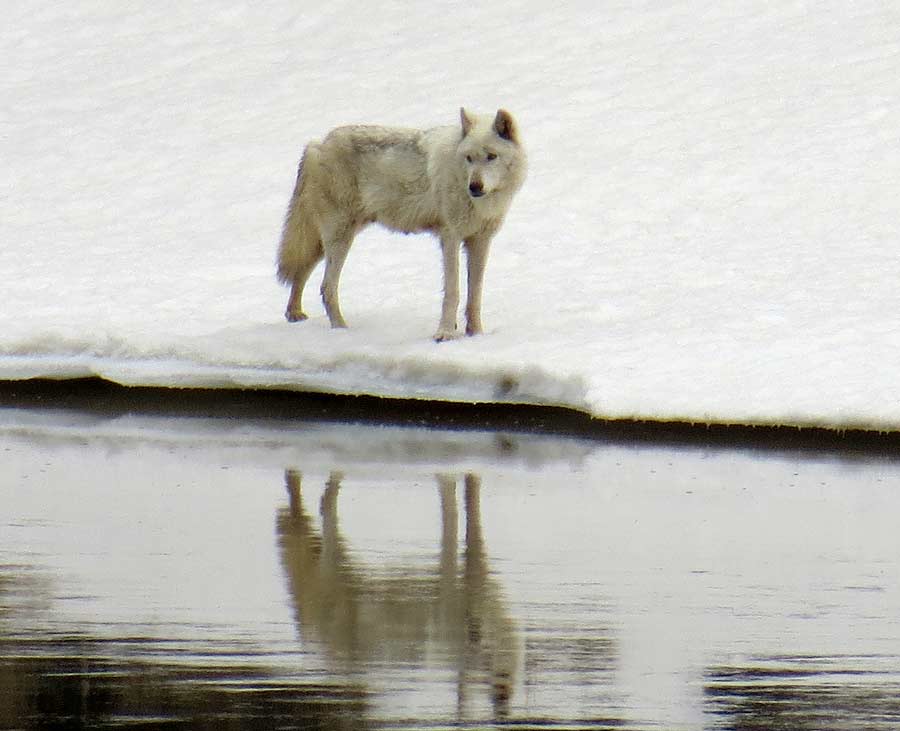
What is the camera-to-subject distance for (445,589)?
19.4 feet

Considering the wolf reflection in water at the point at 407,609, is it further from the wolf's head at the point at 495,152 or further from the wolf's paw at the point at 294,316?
the wolf's paw at the point at 294,316

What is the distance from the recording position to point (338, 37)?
23672 millimetres

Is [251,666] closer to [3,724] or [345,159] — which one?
[3,724]

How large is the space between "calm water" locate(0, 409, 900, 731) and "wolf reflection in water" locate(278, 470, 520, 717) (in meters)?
0.01

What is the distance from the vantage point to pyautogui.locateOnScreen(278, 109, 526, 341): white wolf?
479 inches

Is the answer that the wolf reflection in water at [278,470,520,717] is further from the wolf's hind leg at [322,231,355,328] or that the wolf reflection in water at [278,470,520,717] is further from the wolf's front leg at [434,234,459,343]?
the wolf's hind leg at [322,231,355,328]

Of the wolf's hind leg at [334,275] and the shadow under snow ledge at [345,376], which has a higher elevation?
the wolf's hind leg at [334,275]

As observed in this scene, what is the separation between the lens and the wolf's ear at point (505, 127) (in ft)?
39.7

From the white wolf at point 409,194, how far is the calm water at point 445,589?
278 cm

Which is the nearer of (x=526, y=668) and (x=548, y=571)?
(x=526, y=668)

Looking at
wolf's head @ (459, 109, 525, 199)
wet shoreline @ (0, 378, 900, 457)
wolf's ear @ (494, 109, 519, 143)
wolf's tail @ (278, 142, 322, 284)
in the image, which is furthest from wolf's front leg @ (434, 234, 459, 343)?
wolf's tail @ (278, 142, 322, 284)

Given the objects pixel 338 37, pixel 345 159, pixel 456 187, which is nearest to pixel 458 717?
pixel 456 187

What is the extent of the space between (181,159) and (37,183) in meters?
1.64

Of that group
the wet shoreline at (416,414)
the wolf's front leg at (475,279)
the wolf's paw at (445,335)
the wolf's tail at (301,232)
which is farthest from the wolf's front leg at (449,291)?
the wolf's tail at (301,232)
